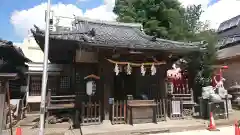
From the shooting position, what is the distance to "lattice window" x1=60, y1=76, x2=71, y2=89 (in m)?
16.0

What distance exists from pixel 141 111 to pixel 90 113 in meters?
2.74

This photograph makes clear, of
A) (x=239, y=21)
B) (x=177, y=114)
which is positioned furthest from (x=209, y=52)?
(x=239, y=21)

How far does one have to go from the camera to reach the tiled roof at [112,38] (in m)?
10.1

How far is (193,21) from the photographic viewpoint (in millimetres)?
29375

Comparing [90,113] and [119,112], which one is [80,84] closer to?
[90,113]

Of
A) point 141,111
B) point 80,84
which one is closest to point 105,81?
point 141,111

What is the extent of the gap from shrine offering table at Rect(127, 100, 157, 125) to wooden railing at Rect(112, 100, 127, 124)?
314 mm

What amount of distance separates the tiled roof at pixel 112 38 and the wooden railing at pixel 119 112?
314 centimetres

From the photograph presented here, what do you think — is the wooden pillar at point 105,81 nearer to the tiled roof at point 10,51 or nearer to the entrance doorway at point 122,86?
the entrance doorway at point 122,86

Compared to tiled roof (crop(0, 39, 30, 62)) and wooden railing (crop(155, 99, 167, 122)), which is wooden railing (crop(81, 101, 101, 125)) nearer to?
wooden railing (crop(155, 99, 167, 122))

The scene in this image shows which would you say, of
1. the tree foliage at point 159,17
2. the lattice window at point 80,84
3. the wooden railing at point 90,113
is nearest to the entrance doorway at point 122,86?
the lattice window at point 80,84

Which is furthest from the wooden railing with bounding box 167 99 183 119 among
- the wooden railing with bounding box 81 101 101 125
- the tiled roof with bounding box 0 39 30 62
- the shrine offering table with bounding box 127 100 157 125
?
the tiled roof with bounding box 0 39 30 62

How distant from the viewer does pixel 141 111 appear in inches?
413

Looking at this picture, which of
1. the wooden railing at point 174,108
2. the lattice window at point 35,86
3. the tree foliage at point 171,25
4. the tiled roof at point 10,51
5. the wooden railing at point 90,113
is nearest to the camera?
the wooden railing at point 90,113
